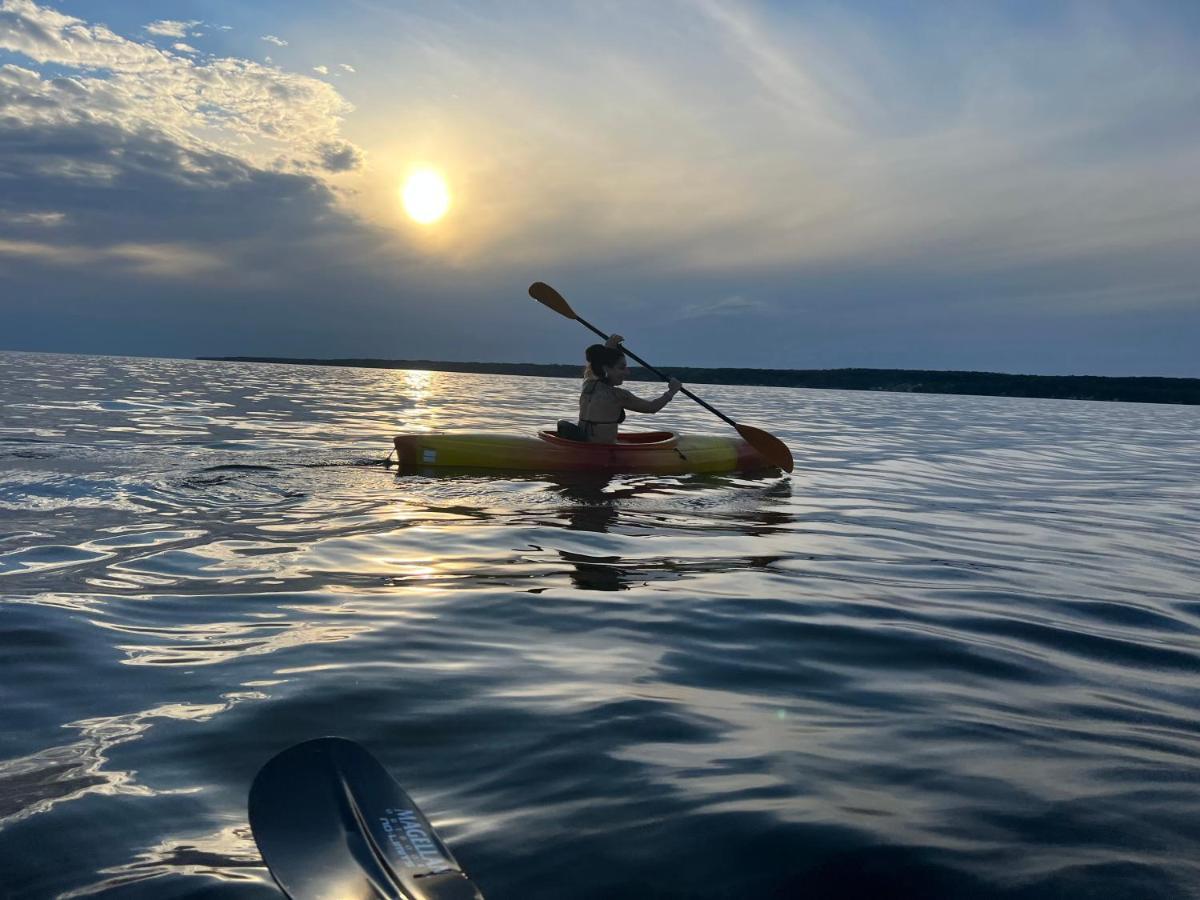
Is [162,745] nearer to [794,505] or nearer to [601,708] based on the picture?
[601,708]

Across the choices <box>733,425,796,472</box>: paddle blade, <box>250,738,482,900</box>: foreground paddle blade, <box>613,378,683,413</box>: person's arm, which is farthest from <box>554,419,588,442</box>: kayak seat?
<box>250,738,482,900</box>: foreground paddle blade

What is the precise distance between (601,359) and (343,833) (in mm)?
8837

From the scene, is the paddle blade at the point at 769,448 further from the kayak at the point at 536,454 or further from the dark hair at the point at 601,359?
the dark hair at the point at 601,359

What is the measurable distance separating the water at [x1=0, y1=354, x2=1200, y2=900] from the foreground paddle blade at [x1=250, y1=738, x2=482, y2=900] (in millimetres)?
138

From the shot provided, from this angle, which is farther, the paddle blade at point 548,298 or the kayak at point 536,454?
the paddle blade at point 548,298

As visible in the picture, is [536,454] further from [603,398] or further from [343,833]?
[343,833]

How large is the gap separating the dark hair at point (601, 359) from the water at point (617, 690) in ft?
8.85

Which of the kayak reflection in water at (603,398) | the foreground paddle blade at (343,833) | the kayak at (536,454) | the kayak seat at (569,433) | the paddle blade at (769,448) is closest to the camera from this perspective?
the foreground paddle blade at (343,833)

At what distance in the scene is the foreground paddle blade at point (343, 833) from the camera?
2150mm

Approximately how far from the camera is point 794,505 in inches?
384

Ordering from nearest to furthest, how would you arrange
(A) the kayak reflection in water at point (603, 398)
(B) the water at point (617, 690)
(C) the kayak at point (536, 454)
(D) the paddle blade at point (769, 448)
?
(B) the water at point (617, 690)
(C) the kayak at point (536, 454)
(A) the kayak reflection in water at point (603, 398)
(D) the paddle blade at point (769, 448)

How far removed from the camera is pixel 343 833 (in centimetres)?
233

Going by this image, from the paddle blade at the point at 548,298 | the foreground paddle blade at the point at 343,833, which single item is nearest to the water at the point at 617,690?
the foreground paddle blade at the point at 343,833

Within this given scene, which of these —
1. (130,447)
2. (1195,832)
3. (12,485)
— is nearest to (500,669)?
(1195,832)
